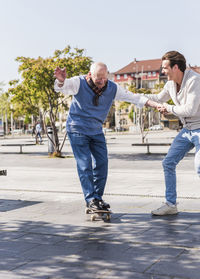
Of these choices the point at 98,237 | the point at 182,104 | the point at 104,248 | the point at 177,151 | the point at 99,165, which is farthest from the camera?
the point at 99,165

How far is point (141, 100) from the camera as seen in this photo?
16.8 ft

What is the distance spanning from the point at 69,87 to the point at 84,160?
881 millimetres

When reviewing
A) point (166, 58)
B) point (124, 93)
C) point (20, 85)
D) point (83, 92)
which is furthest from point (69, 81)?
point (20, 85)

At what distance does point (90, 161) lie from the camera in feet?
17.1

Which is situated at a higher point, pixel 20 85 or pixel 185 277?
pixel 20 85

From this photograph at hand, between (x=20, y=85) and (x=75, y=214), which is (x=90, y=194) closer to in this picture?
(x=75, y=214)

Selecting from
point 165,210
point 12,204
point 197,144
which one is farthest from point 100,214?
point 12,204

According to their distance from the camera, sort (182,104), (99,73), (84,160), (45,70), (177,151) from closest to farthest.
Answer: (182,104), (99,73), (177,151), (84,160), (45,70)

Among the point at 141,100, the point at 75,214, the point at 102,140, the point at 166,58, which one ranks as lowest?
the point at 75,214

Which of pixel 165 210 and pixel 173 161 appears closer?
pixel 173 161

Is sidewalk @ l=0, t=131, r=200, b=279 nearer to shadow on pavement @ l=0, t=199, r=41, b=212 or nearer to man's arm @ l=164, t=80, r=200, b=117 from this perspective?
shadow on pavement @ l=0, t=199, r=41, b=212

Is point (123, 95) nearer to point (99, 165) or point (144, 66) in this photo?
point (99, 165)

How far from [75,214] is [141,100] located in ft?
5.37

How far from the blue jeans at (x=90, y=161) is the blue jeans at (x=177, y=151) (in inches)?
29.9
